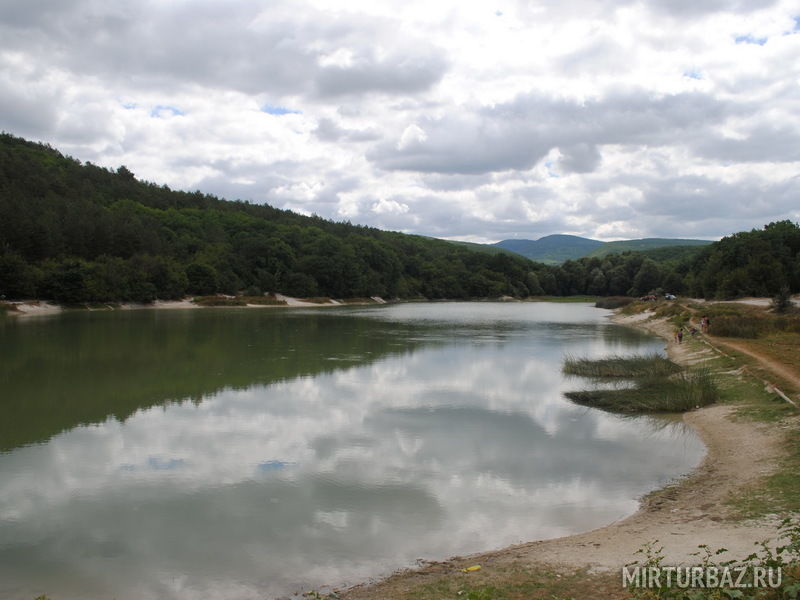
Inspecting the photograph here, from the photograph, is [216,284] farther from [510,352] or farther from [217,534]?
[217,534]

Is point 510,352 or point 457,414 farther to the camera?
point 510,352

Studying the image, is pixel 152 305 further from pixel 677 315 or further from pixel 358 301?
pixel 677 315

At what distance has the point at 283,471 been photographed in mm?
11336

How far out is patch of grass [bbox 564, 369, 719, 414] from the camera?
54.9 ft

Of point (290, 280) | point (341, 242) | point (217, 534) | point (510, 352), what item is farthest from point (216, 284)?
point (217, 534)

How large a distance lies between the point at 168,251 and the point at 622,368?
79753 millimetres

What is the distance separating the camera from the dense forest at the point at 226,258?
6800 centimetres

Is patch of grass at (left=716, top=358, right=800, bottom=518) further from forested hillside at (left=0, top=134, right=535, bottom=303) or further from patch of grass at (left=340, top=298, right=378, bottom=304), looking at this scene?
patch of grass at (left=340, top=298, right=378, bottom=304)

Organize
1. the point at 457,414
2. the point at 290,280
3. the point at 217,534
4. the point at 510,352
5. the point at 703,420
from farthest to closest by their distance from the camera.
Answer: the point at 290,280 < the point at 510,352 < the point at 457,414 < the point at 703,420 < the point at 217,534

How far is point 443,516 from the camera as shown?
9164 millimetres

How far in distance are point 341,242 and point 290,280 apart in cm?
1818

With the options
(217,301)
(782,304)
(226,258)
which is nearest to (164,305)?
(217,301)

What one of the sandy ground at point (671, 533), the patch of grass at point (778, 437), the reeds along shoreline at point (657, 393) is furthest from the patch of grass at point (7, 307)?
the sandy ground at point (671, 533)

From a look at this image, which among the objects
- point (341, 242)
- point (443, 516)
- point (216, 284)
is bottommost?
point (443, 516)
